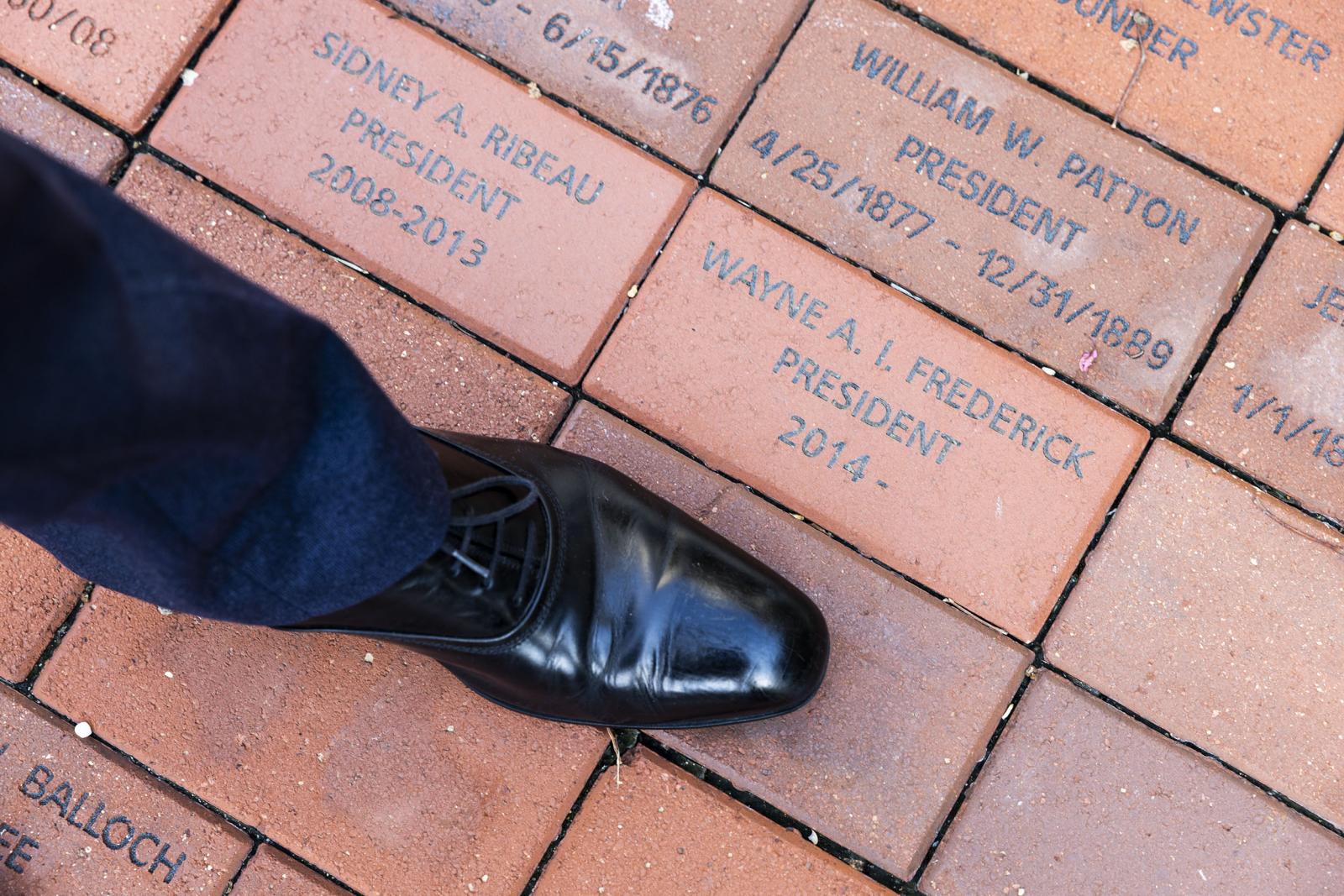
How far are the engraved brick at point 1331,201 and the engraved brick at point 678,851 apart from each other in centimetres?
136

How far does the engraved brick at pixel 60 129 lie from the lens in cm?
162

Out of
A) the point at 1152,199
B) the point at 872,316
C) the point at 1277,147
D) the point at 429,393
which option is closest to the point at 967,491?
the point at 872,316

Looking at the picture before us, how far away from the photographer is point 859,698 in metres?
1.54

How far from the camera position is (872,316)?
62.6 inches

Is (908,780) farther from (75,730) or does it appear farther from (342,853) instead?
(75,730)

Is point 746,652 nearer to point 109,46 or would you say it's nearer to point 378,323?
point 378,323

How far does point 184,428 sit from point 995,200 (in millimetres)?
1327

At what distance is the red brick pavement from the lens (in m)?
1.52

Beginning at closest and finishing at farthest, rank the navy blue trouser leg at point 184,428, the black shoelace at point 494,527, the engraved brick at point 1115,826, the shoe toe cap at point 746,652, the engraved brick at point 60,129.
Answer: the navy blue trouser leg at point 184,428 < the black shoelace at point 494,527 < the shoe toe cap at point 746,652 < the engraved brick at point 1115,826 < the engraved brick at point 60,129

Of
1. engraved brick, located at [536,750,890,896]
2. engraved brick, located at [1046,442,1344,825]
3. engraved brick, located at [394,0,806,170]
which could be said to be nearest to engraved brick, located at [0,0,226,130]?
engraved brick, located at [394,0,806,170]

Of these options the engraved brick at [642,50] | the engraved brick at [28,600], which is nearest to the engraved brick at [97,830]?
Result: the engraved brick at [28,600]

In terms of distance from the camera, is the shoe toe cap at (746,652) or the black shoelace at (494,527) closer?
the black shoelace at (494,527)

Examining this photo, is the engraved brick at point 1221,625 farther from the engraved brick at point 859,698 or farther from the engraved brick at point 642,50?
the engraved brick at point 642,50

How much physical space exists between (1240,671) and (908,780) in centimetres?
58
